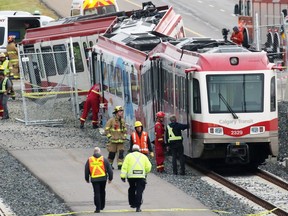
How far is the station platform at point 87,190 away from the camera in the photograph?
21812mm

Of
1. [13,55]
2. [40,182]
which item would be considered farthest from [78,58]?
[40,182]

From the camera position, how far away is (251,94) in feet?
87.9

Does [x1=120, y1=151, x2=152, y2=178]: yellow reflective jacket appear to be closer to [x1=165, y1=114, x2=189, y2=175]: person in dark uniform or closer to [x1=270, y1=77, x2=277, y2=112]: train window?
[x1=165, y1=114, x2=189, y2=175]: person in dark uniform

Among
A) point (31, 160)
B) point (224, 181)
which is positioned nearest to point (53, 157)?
point (31, 160)

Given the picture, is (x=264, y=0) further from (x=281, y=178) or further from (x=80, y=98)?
(x=281, y=178)

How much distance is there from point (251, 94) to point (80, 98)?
12320mm

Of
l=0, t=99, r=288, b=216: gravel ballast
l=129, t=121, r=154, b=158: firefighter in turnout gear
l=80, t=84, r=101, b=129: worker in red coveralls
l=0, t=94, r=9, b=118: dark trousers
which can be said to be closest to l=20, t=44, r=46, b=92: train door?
l=0, t=99, r=288, b=216: gravel ballast

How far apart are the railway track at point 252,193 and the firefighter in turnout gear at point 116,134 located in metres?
2.06

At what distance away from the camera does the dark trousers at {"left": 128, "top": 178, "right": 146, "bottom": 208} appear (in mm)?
21531

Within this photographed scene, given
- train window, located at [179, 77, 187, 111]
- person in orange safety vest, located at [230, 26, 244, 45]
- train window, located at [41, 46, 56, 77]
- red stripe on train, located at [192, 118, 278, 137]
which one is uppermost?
train window, located at [179, 77, 187, 111]

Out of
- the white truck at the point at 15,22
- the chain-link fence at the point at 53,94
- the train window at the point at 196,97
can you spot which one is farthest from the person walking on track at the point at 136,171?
Answer: the white truck at the point at 15,22

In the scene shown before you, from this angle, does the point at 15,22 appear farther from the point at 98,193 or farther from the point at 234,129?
the point at 98,193

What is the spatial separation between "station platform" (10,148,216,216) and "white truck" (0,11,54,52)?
21.8m

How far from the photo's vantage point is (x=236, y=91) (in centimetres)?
2686
